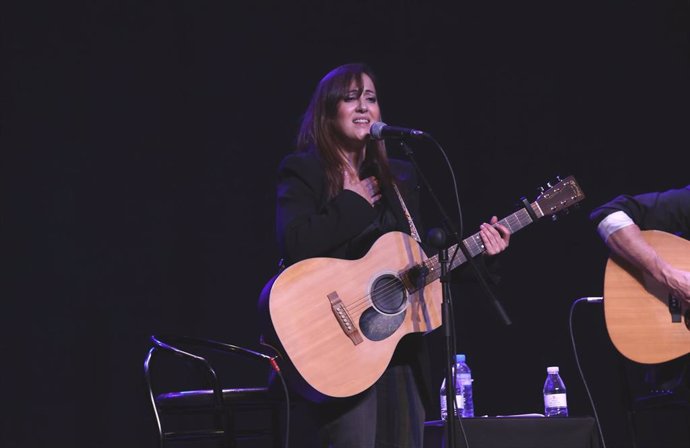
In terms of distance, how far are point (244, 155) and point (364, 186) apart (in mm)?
1600

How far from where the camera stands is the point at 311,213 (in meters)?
2.87

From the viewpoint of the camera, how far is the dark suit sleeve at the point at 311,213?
2779mm

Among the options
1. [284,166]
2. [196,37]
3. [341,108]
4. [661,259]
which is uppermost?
[196,37]

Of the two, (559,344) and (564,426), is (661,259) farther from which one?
(559,344)

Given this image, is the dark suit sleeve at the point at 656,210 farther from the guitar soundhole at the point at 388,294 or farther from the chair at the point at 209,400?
the chair at the point at 209,400

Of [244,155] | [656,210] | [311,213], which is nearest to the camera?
[311,213]

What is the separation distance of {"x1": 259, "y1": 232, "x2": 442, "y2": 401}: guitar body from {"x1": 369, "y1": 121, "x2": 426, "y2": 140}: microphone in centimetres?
34

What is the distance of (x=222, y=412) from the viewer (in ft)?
10.1

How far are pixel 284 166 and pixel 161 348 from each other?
0.80 m

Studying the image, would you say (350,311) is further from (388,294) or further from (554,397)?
(554,397)

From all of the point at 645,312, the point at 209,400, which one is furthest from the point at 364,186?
the point at 645,312

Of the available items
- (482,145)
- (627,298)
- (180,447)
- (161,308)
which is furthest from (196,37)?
(627,298)

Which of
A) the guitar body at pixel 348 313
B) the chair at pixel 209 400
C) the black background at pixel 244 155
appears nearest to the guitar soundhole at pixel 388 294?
the guitar body at pixel 348 313

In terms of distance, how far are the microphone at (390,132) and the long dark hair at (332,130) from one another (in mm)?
197
